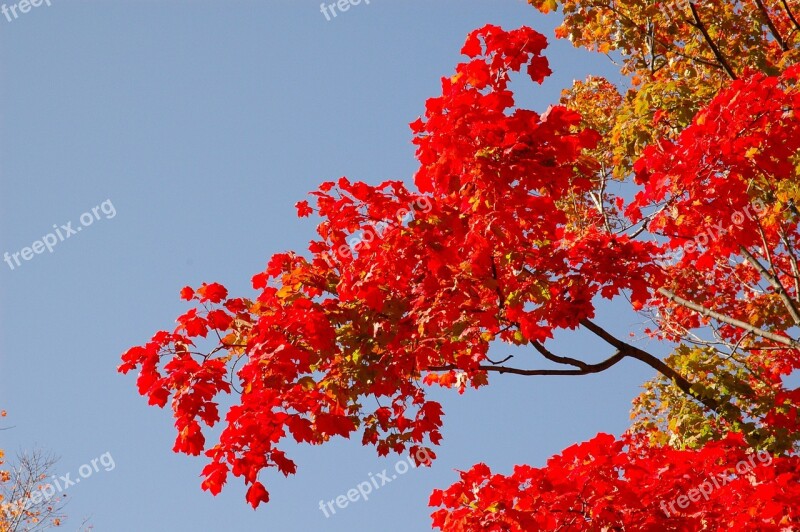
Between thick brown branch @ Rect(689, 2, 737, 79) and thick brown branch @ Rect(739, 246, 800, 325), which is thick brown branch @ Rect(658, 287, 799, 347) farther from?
thick brown branch @ Rect(689, 2, 737, 79)

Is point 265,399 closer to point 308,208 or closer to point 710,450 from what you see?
point 308,208

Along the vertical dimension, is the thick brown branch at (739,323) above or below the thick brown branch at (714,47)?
below

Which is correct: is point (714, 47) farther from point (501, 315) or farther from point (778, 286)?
point (501, 315)

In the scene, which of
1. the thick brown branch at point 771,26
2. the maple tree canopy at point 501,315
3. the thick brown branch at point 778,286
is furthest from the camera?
the thick brown branch at point 771,26

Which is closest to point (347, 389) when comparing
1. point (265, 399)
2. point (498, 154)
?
point (265, 399)

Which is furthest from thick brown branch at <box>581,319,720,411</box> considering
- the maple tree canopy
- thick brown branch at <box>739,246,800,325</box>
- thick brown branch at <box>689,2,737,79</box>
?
thick brown branch at <box>689,2,737,79</box>

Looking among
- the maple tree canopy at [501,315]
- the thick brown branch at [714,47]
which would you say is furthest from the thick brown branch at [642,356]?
the thick brown branch at [714,47]

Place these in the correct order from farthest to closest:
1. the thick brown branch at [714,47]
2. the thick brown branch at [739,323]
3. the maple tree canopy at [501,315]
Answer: the thick brown branch at [714,47] < the thick brown branch at [739,323] < the maple tree canopy at [501,315]

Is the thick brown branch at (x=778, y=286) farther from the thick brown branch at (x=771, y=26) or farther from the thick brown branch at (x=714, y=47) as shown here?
the thick brown branch at (x=771, y=26)

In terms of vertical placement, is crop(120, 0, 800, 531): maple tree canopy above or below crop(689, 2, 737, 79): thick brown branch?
below

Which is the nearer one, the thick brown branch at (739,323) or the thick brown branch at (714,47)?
the thick brown branch at (739,323)

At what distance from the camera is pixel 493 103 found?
684cm

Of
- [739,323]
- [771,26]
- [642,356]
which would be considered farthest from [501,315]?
[771,26]

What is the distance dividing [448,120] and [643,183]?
10.3ft
